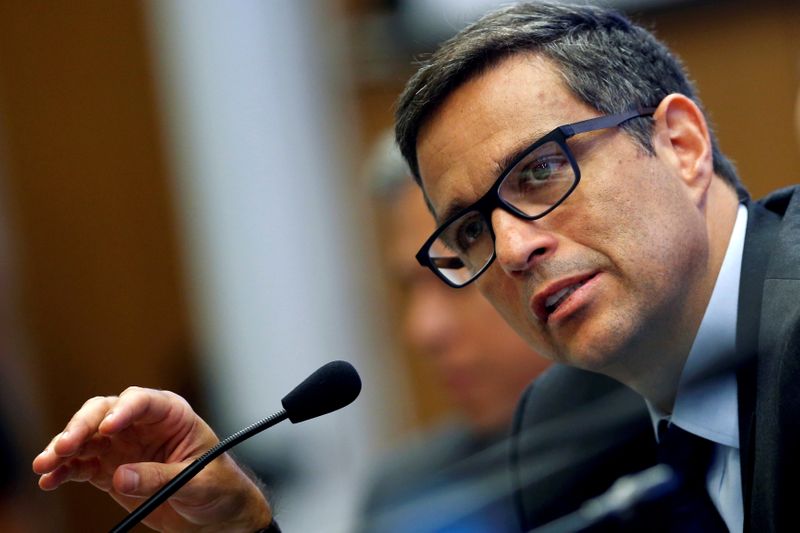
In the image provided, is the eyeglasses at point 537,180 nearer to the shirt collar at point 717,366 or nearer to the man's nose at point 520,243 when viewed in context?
the man's nose at point 520,243

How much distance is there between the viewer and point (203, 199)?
439 centimetres

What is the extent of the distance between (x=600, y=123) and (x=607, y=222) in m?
0.14

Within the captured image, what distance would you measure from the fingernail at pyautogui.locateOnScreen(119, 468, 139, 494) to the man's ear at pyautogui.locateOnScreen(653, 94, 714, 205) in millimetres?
834

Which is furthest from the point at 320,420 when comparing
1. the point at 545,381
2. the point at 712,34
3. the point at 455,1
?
the point at 545,381

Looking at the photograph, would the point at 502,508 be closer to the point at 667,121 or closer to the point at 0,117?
the point at 667,121

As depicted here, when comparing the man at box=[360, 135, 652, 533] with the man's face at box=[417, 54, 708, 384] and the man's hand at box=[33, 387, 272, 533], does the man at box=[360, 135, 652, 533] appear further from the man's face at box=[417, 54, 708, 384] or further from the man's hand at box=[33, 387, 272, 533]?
the man's hand at box=[33, 387, 272, 533]

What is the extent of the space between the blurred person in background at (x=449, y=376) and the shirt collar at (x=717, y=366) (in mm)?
581

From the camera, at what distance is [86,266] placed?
4.43 metres

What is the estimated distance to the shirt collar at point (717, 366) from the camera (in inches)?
58.4

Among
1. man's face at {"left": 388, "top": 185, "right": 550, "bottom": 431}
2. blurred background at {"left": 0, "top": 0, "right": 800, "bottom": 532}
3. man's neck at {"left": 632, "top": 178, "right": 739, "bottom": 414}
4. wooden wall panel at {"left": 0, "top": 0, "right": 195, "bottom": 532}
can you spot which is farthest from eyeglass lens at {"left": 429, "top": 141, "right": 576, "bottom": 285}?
wooden wall panel at {"left": 0, "top": 0, "right": 195, "bottom": 532}

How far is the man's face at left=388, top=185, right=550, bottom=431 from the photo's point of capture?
2.43m

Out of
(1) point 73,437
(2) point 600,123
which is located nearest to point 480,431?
(2) point 600,123

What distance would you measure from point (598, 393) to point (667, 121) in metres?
0.50

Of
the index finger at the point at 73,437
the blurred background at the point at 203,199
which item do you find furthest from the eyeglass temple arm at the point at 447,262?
the blurred background at the point at 203,199
